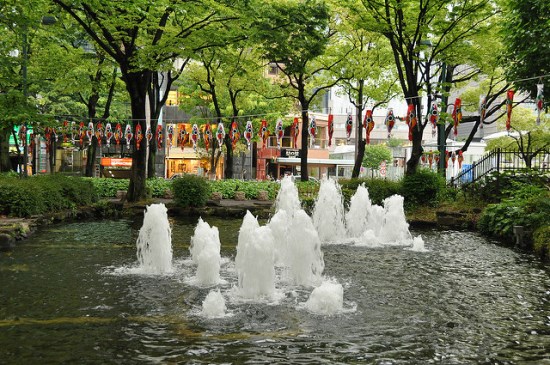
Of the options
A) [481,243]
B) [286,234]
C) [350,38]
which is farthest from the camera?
[350,38]

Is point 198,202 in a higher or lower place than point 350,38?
lower

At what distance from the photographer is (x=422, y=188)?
21719mm

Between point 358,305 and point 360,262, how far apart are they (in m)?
4.01

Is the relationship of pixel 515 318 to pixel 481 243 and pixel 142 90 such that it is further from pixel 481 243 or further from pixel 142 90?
pixel 142 90

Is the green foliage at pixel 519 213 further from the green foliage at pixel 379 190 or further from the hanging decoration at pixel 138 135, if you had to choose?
the hanging decoration at pixel 138 135

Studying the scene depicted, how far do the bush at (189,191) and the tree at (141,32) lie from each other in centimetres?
166

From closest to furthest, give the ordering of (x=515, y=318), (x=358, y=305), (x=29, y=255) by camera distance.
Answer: (x=515, y=318) → (x=358, y=305) → (x=29, y=255)

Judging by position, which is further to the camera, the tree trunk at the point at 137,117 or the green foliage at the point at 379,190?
the tree trunk at the point at 137,117

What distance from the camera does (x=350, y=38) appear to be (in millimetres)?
31031

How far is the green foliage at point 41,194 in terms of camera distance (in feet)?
55.3

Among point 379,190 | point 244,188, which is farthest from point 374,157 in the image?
point 379,190

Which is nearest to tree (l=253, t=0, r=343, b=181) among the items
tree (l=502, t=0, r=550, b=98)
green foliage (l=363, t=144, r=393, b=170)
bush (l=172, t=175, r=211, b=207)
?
bush (l=172, t=175, r=211, b=207)

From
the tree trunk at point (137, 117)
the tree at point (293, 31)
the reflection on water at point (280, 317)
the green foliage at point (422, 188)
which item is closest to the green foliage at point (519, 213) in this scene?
the reflection on water at point (280, 317)

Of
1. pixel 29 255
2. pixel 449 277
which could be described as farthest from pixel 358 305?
Answer: pixel 29 255
